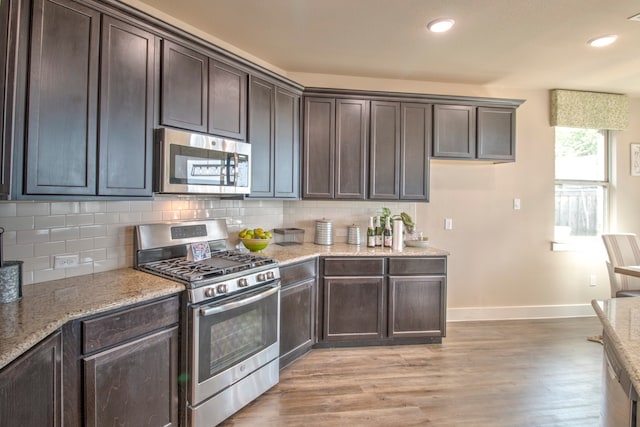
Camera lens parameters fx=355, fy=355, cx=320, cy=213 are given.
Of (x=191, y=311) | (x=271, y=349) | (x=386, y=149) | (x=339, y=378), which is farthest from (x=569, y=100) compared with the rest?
(x=191, y=311)

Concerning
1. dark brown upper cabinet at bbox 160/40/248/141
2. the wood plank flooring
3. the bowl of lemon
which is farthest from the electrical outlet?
the wood plank flooring

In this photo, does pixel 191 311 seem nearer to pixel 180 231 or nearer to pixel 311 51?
pixel 180 231

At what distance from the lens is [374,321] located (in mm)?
3279

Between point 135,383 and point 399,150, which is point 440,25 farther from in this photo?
point 135,383

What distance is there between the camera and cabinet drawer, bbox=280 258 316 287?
276cm

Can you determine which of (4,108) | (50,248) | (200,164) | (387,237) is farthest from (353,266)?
(4,108)

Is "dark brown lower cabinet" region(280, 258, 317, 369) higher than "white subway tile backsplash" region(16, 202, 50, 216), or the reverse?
"white subway tile backsplash" region(16, 202, 50, 216)

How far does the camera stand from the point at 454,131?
12.0 feet

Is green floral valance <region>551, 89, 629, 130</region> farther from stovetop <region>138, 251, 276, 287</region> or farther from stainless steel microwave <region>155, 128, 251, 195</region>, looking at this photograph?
stovetop <region>138, 251, 276, 287</region>

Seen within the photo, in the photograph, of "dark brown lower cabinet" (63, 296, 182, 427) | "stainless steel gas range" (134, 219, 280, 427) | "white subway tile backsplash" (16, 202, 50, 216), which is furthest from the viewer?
"stainless steel gas range" (134, 219, 280, 427)

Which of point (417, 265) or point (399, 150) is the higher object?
point (399, 150)

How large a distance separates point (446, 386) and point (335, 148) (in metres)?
2.25

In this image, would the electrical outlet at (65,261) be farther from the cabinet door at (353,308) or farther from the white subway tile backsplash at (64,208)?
the cabinet door at (353,308)

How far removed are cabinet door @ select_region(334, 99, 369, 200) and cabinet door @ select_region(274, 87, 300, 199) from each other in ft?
1.33
